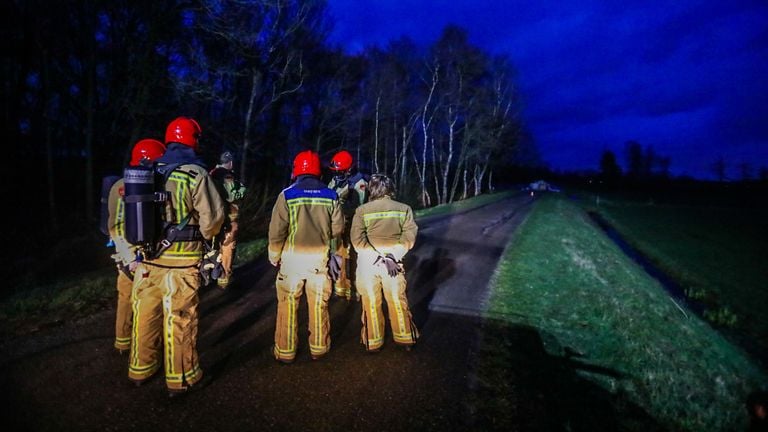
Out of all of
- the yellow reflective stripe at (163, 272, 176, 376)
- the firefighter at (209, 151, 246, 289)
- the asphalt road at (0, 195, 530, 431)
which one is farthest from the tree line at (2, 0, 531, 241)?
the yellow reflective stripe at (163, 272, 176, 376)

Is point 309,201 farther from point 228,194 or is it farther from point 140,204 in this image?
point 228,194

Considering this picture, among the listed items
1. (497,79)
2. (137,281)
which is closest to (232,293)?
(137,281)

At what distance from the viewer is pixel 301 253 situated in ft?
→ 13.5

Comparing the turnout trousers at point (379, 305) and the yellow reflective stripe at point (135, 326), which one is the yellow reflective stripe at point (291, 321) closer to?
the turnout trousers at point (379, 305)

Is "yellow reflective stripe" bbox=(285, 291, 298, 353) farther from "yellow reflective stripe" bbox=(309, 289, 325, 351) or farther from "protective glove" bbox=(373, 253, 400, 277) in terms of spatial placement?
"protective glove" bbox=(373, 253, 400, 277)

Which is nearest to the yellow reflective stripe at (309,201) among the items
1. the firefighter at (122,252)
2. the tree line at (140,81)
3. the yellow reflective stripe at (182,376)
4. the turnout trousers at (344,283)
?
the firefighter at (122,252)

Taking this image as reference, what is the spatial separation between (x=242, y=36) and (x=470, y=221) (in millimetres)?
11836

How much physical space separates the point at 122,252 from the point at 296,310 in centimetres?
179

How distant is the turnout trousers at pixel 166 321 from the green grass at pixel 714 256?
16.6 meters

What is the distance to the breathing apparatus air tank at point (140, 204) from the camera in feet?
10.5

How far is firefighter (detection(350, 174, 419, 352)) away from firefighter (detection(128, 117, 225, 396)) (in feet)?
5.31

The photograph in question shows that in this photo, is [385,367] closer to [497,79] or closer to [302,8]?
[302,8]

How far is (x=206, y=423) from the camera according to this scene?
3213 mm

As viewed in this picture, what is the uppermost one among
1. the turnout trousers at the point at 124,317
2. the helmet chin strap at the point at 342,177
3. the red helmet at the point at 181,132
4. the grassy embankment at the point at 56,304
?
the red helmet at the point at 181,132
